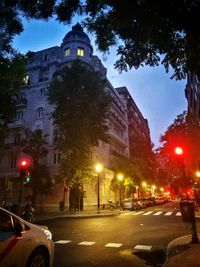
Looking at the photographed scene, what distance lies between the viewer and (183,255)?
699 centimetres

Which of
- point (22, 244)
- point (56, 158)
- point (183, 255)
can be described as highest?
point (56, 158)

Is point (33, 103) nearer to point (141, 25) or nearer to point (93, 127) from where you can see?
point (93, 127)

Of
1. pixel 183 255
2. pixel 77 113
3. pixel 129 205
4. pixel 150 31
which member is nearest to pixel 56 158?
pixel 77 113

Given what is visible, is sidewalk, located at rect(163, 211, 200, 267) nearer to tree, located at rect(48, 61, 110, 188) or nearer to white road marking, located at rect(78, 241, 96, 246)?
white road marking, located at rect(78, 241, 96, 246)

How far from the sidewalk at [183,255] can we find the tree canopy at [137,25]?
481cm

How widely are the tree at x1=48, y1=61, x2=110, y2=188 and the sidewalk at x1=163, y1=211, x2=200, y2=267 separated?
20047 mm

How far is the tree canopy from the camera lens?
5.10 m

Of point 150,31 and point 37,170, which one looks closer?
point 150,31

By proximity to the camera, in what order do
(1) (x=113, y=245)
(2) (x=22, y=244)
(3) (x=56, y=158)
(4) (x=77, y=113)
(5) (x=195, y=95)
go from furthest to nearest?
(5) (x=195, y=95)
(3) (x=56, y=158)
(4) (x=77, y=113)
(1) (x=113, y=245)
(2) (x=22, y=244)

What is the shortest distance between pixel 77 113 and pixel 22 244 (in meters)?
23.9

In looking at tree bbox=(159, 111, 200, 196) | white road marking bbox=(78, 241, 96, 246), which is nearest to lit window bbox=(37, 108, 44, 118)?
tree bbox=(159, 111, 200, 196)

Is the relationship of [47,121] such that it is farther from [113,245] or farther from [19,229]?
[19,229]

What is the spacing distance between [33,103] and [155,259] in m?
35.4

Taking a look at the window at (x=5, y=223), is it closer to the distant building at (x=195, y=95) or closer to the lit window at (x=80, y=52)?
the distant building at (x=195, y=95)
